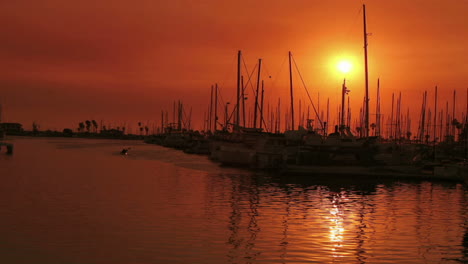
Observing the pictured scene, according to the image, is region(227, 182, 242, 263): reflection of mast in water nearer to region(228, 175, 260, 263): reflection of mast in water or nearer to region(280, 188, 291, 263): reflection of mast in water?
region(228, 175, 260, 263): reflection of mast in water

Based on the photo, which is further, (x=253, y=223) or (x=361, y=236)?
(x=253, y=223)

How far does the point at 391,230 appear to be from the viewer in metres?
26.8

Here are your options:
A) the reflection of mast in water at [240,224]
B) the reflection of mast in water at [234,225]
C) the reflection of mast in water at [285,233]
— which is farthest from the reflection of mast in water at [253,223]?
the reflection of mast in water at [285,233]

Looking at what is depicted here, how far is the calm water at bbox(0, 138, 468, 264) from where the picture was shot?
67.5 feet

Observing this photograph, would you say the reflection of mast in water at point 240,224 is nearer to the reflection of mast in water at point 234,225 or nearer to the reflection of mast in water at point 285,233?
the reflection of mast in water at point 234,225

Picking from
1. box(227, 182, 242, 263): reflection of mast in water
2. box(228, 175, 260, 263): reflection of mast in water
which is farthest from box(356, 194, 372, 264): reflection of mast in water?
box(227, 182, 242, 263): reflection of mast in water

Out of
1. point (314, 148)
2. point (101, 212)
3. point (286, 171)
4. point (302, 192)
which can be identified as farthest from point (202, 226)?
point (314, 148)

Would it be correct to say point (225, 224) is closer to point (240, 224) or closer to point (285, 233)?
point (240, 224)

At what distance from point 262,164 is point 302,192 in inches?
985

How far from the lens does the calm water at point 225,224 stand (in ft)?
67.5

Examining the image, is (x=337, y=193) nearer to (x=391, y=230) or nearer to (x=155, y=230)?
(x=391, y=230)

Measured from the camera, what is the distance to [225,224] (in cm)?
2725

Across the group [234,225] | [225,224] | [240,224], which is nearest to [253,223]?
[240,224]

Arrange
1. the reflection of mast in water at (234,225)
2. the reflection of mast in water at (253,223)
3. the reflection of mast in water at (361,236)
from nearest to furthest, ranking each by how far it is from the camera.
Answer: the reflection of mast in water at (361,236) < the reflection of mast in water at (234,225) < the reflection of mast in water at (253,223)
